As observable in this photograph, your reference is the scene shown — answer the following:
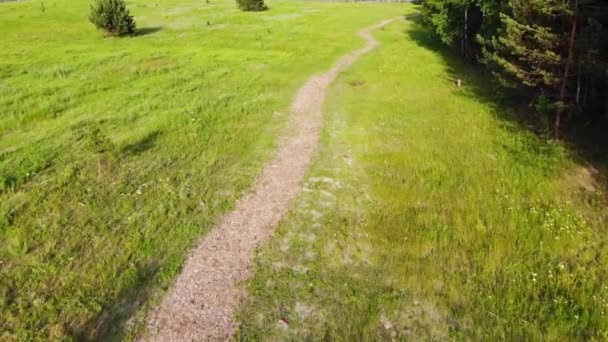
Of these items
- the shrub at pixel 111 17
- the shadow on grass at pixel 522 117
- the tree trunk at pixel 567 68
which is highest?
the shrub at pixel 111 17

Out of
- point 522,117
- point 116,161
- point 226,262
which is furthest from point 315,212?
point 522,117

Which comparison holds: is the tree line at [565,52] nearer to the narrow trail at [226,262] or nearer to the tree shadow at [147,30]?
the narrow trail at [226,262]

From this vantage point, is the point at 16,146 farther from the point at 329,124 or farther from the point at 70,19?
the point at 70,19

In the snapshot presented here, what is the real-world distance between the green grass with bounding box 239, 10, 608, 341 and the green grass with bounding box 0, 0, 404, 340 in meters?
2.87

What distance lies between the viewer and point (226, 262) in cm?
1086

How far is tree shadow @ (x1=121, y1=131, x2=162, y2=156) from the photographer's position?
17.5 meters

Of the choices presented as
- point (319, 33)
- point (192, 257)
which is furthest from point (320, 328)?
point (319, 33)

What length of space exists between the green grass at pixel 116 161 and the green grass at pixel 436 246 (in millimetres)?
2874

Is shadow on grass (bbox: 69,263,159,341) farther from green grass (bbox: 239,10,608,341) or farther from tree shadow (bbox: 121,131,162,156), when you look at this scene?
tree shadow (bbox: 121,131,162,156)

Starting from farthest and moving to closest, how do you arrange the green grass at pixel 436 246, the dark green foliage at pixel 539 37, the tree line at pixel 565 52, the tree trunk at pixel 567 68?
the dark green foliage at pixel 539 37, the tree trunk at pixel 567 68, the tree line at pixel 565 52, the green grass at pixel 436 246

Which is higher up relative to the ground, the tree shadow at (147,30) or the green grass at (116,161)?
the tree shadow at (147,30)

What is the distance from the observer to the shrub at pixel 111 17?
4553 cm

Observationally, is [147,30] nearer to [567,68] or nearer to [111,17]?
[111,17]

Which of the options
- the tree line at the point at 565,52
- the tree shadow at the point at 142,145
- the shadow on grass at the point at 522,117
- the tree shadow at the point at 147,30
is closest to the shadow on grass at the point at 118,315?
the tree shadow at the point at 142,145
